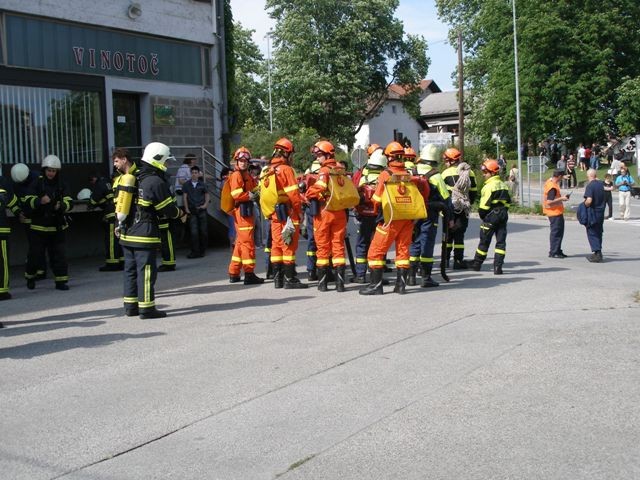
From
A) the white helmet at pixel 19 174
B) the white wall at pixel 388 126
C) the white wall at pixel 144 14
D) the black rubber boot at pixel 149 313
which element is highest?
the white wall at pixel 388 126

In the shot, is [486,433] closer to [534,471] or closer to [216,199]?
[534,471]

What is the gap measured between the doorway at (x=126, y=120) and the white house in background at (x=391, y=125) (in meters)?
54.8

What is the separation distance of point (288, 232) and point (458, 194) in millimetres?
3569

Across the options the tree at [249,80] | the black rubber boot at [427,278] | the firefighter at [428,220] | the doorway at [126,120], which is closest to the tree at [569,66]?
the tree at [249,80]

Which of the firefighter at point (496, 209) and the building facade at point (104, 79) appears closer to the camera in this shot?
the firefighter at point (496, 209)

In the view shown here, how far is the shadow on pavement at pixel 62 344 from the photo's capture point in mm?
7996

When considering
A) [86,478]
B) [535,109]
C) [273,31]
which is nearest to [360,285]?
[86,478]

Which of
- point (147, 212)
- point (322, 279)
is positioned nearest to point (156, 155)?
point (147, 212)

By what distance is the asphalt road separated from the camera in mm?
4961

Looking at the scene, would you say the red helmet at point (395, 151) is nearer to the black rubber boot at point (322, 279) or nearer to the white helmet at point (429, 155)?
the white helmet at point (429, 155)

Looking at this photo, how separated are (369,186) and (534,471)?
7551 mm

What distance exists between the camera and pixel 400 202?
10695mm

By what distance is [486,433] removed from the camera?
5340mm

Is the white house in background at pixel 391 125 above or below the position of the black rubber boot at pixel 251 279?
above
